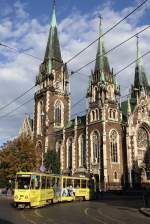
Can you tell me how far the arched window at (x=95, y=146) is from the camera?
56984 millimetres

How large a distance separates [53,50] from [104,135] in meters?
29.9

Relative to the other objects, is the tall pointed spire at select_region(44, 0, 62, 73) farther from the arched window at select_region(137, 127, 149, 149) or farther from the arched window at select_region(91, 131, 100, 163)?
the arched window at select_region(137, 127, 149, 149)

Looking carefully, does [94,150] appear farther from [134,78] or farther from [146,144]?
[134,78]

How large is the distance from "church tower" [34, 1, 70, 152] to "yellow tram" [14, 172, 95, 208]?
106 feet

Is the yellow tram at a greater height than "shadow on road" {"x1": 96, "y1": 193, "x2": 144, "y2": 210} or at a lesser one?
greater

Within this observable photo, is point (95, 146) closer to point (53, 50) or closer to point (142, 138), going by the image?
point (142, 138)

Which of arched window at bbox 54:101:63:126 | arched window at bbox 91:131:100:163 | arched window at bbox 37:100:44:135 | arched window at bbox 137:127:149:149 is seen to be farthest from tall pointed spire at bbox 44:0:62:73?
arched window at bbox 137:127:149:149

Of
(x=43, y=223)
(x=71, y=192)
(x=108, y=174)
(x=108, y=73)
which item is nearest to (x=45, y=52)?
(x=108, y=73)

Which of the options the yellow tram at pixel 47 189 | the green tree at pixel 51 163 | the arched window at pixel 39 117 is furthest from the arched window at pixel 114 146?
the arched window at pixel 39 117

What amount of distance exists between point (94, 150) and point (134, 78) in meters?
27.4

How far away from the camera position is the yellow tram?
23.9 m

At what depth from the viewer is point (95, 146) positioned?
2293 inches

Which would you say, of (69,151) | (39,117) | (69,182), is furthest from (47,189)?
(39,117)

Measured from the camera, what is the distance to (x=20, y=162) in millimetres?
52688
